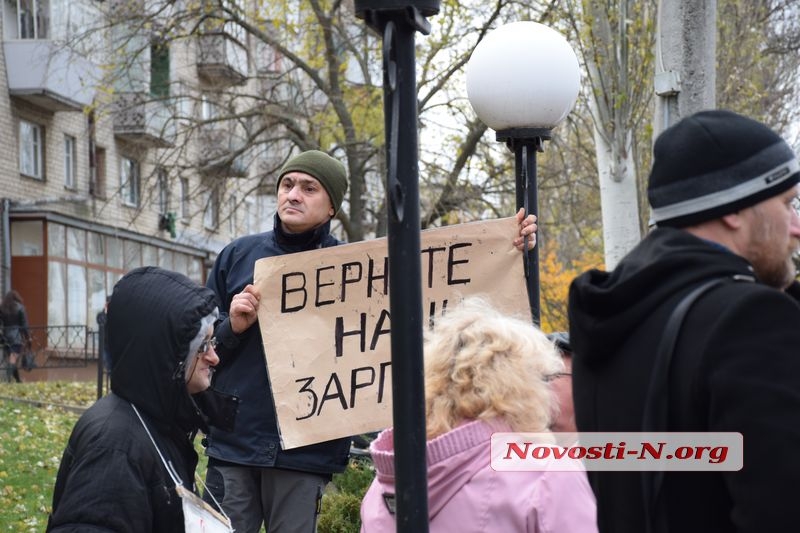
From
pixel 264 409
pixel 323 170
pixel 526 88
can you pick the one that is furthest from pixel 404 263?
pixel 526 88

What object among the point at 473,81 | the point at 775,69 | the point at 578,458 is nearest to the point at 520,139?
the point at 473,81

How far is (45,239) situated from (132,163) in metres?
6.00

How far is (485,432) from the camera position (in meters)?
2.89

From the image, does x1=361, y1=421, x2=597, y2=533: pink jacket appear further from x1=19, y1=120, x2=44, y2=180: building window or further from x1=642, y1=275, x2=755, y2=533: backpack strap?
x1=19, y1=120, x2=44, y2=180: building window

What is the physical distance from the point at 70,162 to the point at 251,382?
2602 centimetres

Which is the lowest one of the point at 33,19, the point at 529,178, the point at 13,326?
the point at 13,326

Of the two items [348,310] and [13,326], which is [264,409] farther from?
[13,326]

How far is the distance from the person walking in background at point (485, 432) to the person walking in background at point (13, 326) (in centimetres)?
2189

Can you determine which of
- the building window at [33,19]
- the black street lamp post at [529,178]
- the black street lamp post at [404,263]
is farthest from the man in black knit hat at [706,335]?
the building window at [33,19]

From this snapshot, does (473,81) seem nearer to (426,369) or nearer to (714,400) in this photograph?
(426,369)

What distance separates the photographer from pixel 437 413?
9.68 feet

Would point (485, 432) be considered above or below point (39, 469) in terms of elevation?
above

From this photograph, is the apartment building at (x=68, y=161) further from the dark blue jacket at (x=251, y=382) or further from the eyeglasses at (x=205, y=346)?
the eyeglasses at (x=205, y=346)

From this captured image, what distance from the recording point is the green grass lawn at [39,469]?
7320 millimetres
